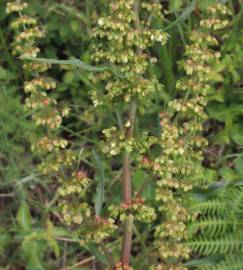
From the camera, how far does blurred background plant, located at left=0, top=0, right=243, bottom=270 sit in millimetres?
2355

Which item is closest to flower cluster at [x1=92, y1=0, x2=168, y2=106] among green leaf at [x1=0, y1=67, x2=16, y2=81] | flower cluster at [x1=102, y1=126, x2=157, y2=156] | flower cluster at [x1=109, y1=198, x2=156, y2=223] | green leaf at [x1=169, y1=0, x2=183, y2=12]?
flower cluster at [x1=102, y1=126, x2=157, y2=156]

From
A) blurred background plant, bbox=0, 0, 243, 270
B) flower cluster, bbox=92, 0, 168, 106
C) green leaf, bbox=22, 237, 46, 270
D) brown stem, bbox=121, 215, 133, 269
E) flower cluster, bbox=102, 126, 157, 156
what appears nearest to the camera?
flower cluster, bbox=92, 0, 168, 106

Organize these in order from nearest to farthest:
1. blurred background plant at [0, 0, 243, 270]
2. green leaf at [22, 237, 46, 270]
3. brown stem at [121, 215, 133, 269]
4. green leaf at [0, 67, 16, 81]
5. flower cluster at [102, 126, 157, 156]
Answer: flower cluster at [102, 126, 157, 156]
brown stem at [121, 215, 133, 269]
green leaf at [22, 237, 46, 270]
blurred background plant at [0, 0, 243, 270]
green leaf at [0, 67, 16, 81]

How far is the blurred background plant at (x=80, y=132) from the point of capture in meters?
2.36

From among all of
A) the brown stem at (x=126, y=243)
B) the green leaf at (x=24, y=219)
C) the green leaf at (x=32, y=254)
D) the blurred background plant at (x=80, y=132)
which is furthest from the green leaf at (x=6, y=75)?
the brown stem at (x=126, y=243)

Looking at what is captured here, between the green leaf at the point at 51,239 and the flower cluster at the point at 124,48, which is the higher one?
the flower cluster at the point at 124,48

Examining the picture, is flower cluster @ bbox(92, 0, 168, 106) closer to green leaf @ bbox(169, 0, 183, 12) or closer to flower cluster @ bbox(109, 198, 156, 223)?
flower cluster @ bbox(109, 198, 156, 223)

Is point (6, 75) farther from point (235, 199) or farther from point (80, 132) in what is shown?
point (235, 199)

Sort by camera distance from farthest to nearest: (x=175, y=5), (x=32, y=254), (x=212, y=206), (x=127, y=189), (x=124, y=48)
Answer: (x=175, y=5)
(x=212, y=206)
(x=32, y=254)
(x=127, y=189)
(x=124, y=48)

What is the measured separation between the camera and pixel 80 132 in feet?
8.71

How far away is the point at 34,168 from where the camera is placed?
266 cm

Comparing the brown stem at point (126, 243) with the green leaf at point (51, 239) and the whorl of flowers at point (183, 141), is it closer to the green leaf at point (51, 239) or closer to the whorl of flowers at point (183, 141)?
the whorl of flowers at point (183, 141)

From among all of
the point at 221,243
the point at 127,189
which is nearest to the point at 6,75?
the point at 127,189

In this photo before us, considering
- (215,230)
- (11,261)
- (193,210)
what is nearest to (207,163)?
(215,230)
